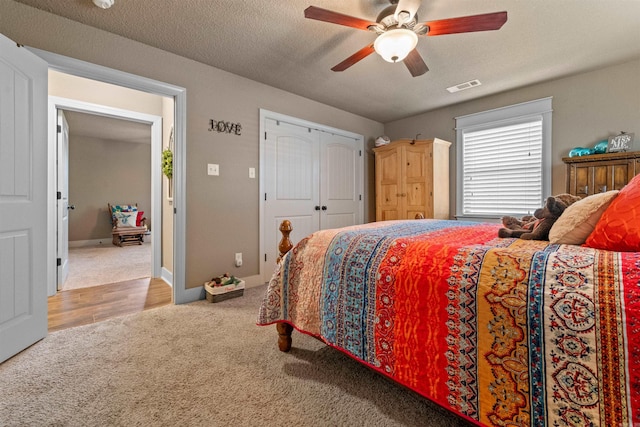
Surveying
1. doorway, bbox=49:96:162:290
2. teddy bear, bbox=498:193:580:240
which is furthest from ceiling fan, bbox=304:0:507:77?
doorway, bbox=49:96:162:290

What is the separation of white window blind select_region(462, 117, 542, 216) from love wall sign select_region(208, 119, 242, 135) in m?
3.10

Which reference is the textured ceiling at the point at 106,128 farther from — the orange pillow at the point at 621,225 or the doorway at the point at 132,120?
the orange pillow at the point at 621,225

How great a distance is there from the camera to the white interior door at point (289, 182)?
11.3 feet

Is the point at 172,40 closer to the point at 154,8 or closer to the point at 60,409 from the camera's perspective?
the point at 154,8

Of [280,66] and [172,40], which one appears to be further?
[280,66]

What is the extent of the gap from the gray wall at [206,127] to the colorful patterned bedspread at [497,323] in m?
1.92

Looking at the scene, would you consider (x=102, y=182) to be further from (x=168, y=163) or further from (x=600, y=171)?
(x=600, y=171)

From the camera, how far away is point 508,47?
252 centimetres

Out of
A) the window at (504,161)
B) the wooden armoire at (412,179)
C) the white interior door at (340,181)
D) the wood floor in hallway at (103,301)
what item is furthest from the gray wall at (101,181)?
the window at (504,161)

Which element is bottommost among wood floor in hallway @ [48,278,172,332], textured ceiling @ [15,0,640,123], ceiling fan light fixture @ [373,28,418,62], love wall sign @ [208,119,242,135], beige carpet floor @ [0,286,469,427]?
beige carpet floor @ [0,286,469,427]

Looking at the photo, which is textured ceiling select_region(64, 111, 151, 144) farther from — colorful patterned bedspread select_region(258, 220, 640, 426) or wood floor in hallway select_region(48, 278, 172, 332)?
colorful patterned bedspread select_region(258, 220, 640, 426)

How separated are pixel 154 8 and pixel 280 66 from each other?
3.88 ft

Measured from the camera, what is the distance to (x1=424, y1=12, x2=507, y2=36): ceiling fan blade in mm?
1629

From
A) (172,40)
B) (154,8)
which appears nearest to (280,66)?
(172,40)
